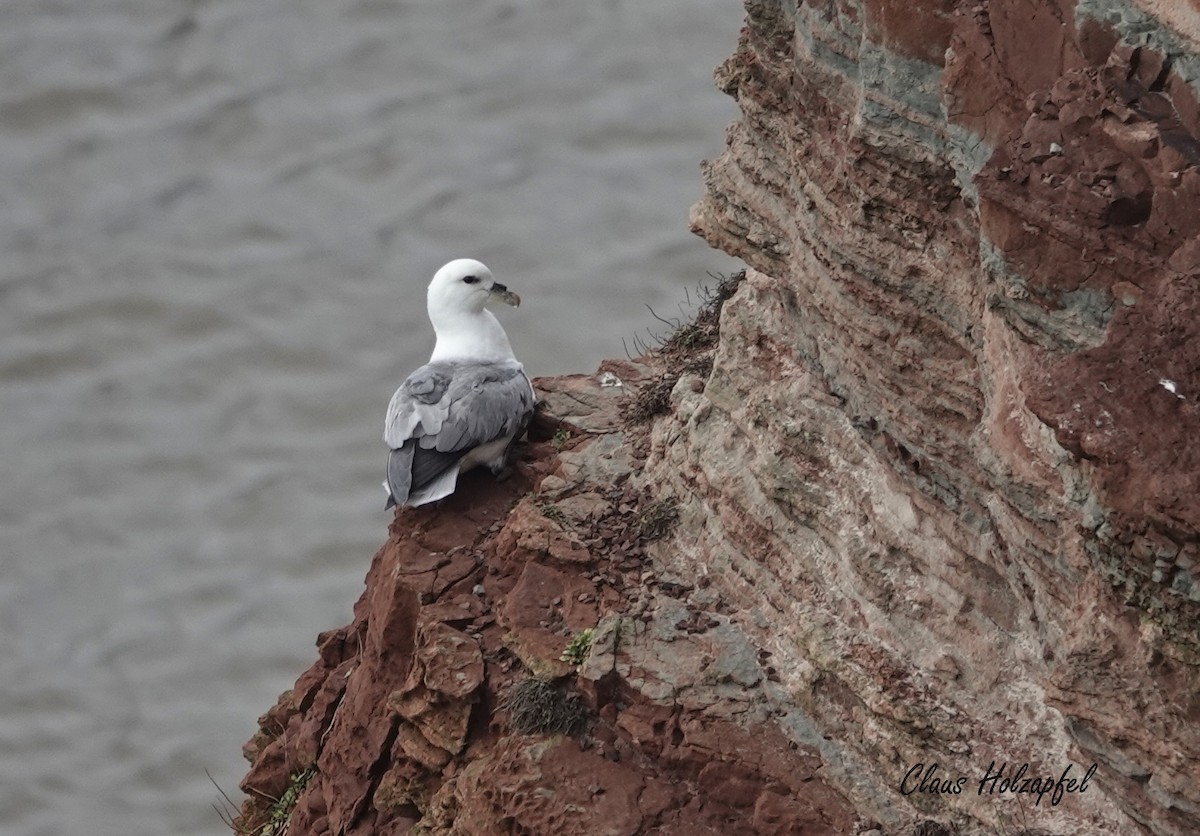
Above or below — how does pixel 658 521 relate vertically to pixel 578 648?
above

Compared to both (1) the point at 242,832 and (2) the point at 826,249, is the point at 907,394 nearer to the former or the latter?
(2) the point at 826,249

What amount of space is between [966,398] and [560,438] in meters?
2.95

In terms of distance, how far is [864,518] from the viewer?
5.83m

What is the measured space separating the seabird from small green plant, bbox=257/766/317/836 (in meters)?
1.70

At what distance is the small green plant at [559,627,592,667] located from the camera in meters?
6.32

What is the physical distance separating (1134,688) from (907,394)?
1440mm

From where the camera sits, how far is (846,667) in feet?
18.7

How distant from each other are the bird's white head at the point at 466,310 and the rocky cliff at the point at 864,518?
0.63m

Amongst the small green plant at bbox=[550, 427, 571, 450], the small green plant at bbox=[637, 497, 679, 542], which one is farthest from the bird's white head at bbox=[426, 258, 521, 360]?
the small green plant at bbox=[637, 497, 679, 542]

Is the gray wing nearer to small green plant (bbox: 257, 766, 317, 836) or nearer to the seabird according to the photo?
the seabird

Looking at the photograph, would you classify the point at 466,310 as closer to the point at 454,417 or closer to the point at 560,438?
the point at 560,438

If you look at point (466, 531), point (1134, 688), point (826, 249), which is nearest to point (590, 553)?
point (466, 531)

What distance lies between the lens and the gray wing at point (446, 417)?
7.13m

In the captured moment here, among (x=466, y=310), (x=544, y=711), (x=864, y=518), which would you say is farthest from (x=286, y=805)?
(x=864, y=518)
